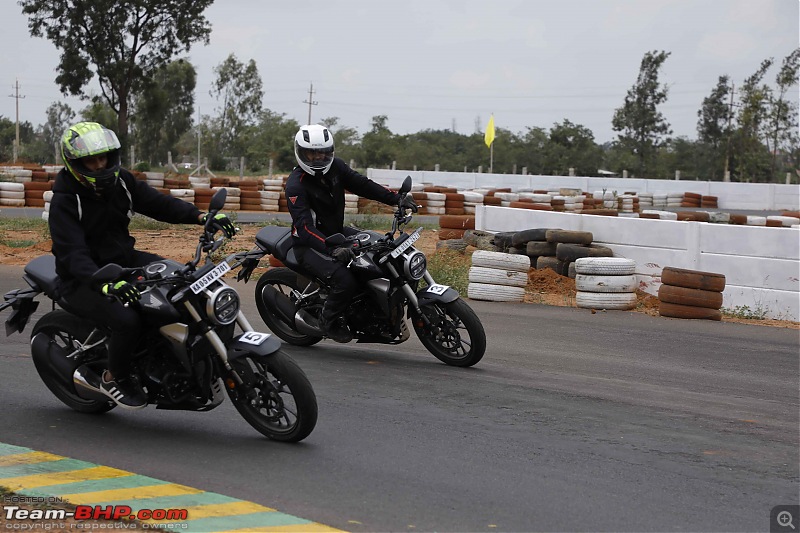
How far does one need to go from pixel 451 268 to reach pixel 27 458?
10837 millimetres

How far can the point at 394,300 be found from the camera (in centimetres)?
878

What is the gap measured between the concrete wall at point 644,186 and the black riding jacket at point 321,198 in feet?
108

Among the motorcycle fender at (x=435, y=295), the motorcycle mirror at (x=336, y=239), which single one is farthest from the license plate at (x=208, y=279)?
the motorcycle fender at (x=435, y=295)

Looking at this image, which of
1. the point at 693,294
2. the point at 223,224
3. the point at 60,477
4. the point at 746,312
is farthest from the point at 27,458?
the point at 746,312

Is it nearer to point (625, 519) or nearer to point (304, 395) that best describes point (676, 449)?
point (625, 519)

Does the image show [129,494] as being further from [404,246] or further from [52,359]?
[404,246]

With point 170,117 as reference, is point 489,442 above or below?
below

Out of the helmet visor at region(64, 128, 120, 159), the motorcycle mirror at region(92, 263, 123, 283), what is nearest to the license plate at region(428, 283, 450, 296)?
the helmet visor at region(64, 128, 120, 159)

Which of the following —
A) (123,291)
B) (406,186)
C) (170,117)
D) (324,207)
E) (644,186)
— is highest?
(170,117)

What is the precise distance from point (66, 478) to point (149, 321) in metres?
1.10

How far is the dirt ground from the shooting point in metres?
14.0

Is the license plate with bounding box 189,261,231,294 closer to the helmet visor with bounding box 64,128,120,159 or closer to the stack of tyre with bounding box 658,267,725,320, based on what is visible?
the helmet visor with bounding box 64,128,120,159

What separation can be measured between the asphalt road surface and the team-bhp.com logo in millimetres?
507

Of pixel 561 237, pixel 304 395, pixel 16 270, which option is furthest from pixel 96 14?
pixel 304 395
